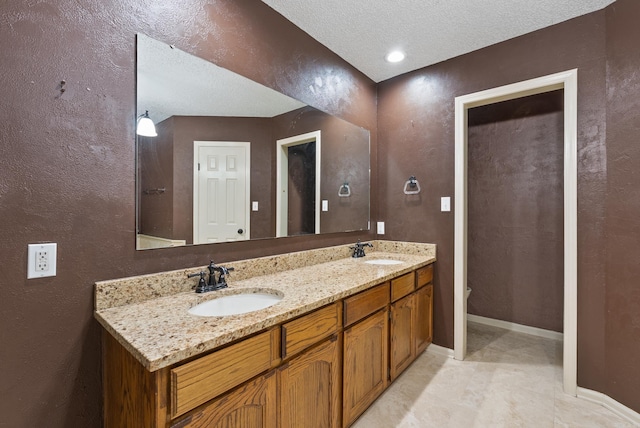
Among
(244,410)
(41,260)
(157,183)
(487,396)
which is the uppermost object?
(157,183)

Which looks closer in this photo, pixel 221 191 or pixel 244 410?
pixel 244 410

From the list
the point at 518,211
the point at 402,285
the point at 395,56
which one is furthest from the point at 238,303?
the point at 518,211

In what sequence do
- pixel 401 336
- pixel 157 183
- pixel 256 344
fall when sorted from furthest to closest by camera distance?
pixel 401 336, pixel 157 183, pixel 256 344

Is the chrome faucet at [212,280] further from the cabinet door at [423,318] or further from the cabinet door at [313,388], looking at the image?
the cabinet door at [423,318]

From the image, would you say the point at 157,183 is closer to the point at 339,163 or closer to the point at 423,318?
the point at 339,163

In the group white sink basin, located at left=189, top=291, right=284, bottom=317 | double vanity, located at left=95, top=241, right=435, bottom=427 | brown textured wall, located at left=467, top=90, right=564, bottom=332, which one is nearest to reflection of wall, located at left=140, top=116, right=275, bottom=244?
double vanity, located at left=95, top=241, right=435, bottom=427

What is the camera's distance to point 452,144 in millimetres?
2367

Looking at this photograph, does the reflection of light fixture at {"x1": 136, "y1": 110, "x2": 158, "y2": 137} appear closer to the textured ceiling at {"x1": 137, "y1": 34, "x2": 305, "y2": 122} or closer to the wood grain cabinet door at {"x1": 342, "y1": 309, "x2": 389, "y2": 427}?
the textured ceiling at {"x1": 137, "y1": 34, "x2": 305, "y2": 122}

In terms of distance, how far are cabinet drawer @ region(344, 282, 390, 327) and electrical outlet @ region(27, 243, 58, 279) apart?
1199 millimetres

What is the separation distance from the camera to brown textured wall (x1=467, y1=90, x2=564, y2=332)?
273cm

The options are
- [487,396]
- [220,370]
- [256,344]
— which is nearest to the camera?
[220,370]

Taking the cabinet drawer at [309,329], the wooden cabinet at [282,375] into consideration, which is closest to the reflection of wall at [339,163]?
the wooden cabinet at [282,375]

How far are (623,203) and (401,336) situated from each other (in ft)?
5.08

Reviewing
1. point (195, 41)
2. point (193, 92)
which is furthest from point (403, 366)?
point (195, 41)
